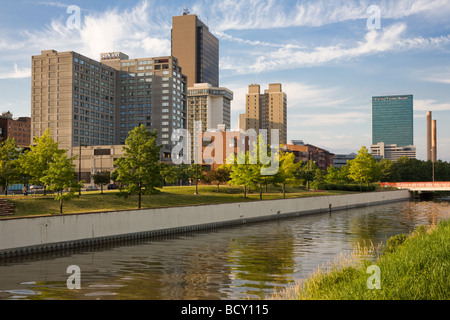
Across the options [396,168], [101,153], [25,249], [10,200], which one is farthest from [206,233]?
[396,168]

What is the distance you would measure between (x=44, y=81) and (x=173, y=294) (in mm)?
176720

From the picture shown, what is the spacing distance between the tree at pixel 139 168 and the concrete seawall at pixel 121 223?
674 centimetres

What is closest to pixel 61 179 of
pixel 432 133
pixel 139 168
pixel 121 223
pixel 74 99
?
pixel 139 168

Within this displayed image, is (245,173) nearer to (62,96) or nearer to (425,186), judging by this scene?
(425,186)

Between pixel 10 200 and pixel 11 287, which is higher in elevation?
pixel 10 200

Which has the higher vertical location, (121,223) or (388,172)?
(388,172)

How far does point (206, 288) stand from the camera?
20844 mm

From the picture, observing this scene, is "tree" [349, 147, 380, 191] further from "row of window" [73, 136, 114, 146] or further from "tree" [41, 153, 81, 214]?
"row of window" [73, 136, 114, 146]

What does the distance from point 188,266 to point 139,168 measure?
2295 cm

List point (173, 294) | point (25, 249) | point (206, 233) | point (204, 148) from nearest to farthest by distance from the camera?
point (173, 294), point (25, 249), point (206, 233), point (204, 148)

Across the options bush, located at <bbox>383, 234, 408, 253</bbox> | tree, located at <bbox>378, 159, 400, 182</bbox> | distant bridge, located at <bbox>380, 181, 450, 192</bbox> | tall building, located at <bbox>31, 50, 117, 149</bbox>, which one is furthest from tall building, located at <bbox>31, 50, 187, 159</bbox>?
bush, located at <bbox>383, 234, 408, 253</bbox>

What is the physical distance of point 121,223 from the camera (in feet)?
122
